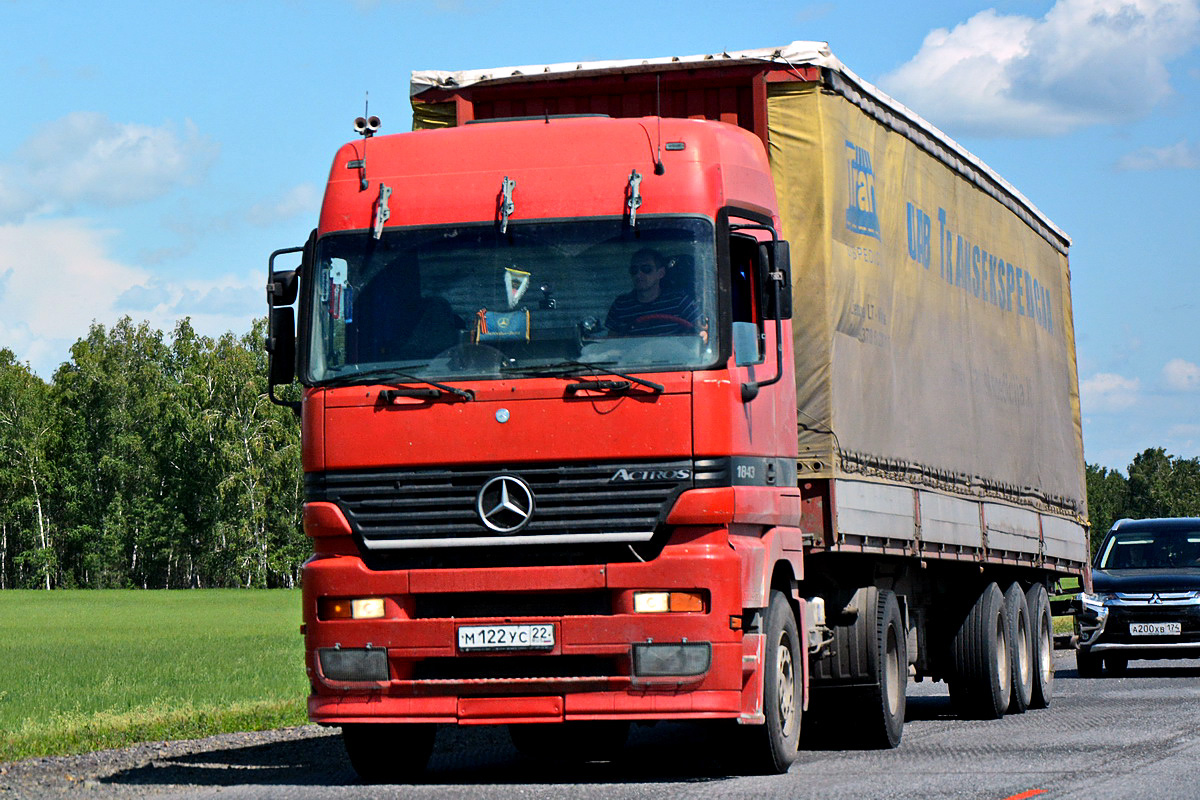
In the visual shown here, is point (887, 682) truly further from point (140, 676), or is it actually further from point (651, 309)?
point (140, 676)

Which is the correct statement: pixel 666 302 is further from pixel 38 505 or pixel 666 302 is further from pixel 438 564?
pixel 38 505

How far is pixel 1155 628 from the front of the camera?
22.6m

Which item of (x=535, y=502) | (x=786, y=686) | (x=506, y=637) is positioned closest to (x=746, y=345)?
(x=535, y=502)

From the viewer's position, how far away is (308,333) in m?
10.1

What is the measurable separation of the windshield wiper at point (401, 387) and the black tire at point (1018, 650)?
27.0ft

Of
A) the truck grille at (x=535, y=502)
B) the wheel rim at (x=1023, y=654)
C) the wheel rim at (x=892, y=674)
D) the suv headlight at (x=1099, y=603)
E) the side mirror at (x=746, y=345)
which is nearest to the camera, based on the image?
the truck grille at (x=535, y=502)

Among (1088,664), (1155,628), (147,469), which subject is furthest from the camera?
(147,469)

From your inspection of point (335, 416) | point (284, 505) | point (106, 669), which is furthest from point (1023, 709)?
point (284, 505)

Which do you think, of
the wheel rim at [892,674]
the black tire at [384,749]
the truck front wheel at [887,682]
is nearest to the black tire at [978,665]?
the truck front wheel at [887,682]

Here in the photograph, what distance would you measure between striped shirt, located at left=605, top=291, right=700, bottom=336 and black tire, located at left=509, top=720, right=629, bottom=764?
3730 mm

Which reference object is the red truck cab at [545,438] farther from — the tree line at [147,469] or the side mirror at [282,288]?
the tree line at [147,469]

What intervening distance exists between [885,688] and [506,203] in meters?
4.66

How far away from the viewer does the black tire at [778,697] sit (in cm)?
1019

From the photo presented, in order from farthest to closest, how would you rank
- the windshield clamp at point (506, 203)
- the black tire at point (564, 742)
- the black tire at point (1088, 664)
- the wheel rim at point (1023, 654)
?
1. the black tire at point (1088, 664)
2. the wheel rim at point (1023, 654)
3. the black tire at point (564, 742)
4. the windshield clamp at point (506, 203)
